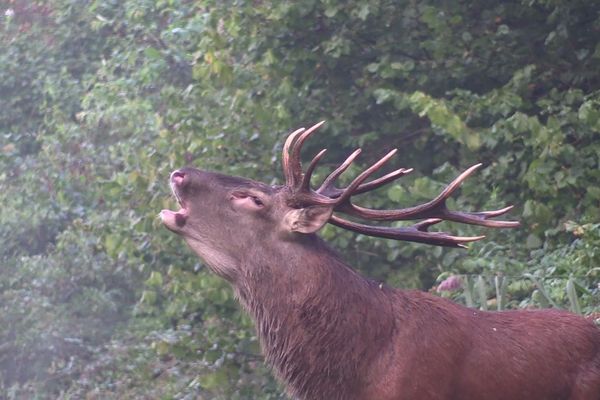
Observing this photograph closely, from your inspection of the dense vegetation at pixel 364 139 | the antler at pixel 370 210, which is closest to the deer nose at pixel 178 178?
the antler at pixel 370 210

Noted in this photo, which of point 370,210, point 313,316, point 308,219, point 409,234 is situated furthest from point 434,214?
point 313,316

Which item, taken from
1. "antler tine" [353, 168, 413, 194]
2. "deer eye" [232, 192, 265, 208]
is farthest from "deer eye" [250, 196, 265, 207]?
"antler tine" [353, 168, 413, 194]

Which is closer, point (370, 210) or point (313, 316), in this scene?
point (313, 316)

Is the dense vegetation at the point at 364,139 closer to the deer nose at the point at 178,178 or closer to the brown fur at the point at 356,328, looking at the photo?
the brown fur at the point at 356,328

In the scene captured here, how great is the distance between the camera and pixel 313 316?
438 cm

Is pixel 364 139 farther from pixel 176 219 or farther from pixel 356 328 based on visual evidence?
pixel 356 328

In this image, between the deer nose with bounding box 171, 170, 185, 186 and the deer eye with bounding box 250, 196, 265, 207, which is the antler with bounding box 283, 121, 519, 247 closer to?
the deer eye with bounding box 250, 196, 265, 207

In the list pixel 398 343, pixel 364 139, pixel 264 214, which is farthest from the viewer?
pixel 364 139

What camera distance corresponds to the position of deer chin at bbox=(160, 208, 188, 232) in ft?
15.0

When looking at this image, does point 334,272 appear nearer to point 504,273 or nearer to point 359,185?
point 359,185

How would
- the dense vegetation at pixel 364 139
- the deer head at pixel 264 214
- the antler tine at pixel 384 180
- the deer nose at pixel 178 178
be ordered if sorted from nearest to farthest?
the antler tine at pixel 384 180
the deer head at pixel 264 214
the deer nose at pixel 178 178
the dense vegetation at pixel 364 139

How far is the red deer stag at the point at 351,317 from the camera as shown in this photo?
13.9 feet

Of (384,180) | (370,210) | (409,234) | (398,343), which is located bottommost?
(398,343)

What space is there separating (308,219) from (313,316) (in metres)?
0.34
